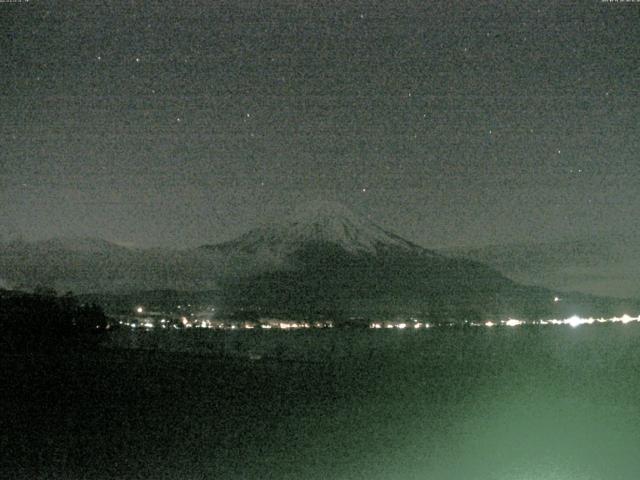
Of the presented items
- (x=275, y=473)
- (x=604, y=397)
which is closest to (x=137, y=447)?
(x=275, y=473)

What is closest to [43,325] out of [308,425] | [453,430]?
[308,425]

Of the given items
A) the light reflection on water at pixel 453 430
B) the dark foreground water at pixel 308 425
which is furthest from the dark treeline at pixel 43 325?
the light reflection on water at pixel 453 430

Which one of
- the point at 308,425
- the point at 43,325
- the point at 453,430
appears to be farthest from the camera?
the point at 43,325

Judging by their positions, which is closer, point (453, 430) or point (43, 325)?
point (453, 430)

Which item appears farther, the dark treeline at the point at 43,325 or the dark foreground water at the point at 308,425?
the dark treeline at the point at 43,325

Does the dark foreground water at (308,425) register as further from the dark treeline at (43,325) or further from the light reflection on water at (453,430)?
the dark treeline at (43,325)

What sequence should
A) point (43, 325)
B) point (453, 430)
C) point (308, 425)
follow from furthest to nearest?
1. point (43, 325)
2. point (308, 425)
3. point (453, 430)

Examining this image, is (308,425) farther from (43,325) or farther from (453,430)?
(43,325)
